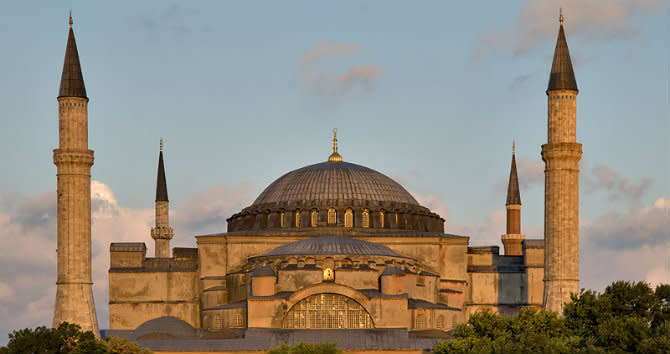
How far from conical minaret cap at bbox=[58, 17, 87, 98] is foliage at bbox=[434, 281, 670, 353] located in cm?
2131

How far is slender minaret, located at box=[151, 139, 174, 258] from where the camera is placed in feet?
271

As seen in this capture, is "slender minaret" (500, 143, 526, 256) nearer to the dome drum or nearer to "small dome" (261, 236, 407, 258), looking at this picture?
the dome drum

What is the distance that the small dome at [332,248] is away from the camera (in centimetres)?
7056

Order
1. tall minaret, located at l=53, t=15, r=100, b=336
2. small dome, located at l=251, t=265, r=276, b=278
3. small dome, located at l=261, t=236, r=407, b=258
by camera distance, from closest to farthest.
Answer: small dome, located at l=251, t=265, r=276, b=278 < tall minaret, located at l=53, t=15, r=100, b=336 < small dome, located at l=261, t=236, r=407, b=258

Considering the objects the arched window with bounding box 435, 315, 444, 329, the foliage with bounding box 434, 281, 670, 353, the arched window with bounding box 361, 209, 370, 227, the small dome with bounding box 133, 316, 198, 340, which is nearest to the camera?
the foliage with bounding box 434, 281, 670, 353

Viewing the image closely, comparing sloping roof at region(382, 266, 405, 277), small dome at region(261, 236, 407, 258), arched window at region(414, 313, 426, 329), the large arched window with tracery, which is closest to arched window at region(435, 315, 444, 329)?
arched window at region(414, 313, 426, 329)

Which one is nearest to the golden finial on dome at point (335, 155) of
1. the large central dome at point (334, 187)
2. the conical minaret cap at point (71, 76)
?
the large central dome at point (334, 187)

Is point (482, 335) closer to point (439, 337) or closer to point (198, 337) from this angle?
point (439, 337)

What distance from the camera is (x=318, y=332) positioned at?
6538 cm

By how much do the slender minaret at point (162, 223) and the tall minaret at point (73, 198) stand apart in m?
13.1

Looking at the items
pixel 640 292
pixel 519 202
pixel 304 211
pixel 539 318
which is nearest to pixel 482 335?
pixel 539 318

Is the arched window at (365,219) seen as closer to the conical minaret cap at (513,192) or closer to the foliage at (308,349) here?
the conical minaret cap at (513,192)

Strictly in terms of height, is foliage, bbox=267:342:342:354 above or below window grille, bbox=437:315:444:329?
below

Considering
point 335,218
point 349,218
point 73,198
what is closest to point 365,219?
point 349,218
